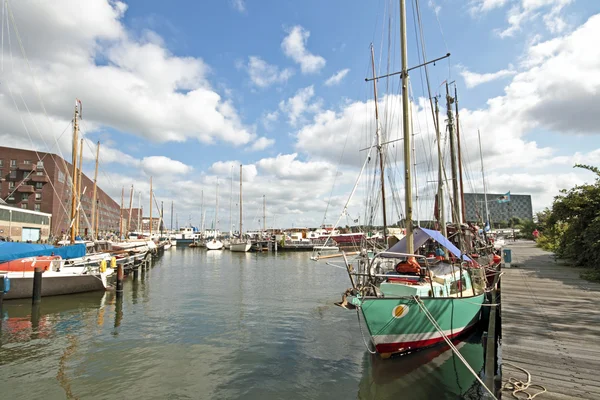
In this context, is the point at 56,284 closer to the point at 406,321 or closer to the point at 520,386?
the point at 406,321

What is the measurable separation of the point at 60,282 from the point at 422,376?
68.8 ft

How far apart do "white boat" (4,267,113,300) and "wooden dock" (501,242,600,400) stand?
74.8ft

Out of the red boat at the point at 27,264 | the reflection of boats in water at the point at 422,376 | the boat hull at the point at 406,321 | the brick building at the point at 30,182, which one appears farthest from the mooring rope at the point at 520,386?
the brick building at the point at 30,182

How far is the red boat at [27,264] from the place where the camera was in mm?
19188

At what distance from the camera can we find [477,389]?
349 inches

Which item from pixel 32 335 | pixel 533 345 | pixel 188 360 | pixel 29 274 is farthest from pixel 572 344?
pixel 29 274

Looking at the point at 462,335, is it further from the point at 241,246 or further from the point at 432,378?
the point at 241,246

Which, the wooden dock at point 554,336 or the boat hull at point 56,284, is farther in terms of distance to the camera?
the boat hull at point 56,284

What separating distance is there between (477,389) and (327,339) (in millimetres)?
5531

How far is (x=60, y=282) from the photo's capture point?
2027 cm

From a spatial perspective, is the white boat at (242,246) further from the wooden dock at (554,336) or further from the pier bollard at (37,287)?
the wooden dock at (554,336)

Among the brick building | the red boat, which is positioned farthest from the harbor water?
the brick building

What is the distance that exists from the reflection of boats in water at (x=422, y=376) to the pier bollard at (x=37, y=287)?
18.4 m

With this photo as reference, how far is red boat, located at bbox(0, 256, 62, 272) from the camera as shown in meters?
19.2
